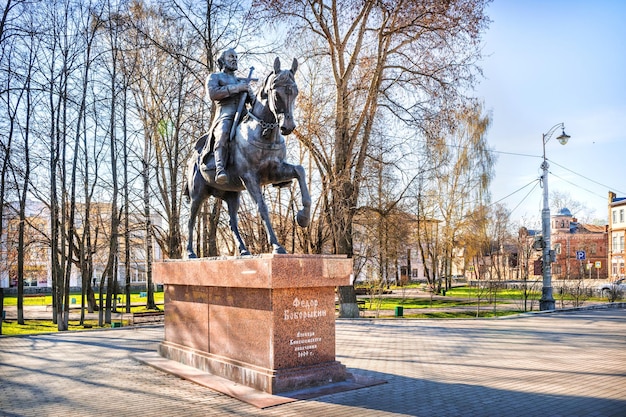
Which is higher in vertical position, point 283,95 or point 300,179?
point 283,95

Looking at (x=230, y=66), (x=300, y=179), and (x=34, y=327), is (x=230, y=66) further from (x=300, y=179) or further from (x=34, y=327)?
(x=34, y=327)

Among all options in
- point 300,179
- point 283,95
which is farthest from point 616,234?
point 283,95

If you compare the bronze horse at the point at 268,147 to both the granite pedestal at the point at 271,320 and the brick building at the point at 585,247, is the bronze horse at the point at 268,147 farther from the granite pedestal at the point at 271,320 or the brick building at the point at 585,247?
the brick building at the point at 585,247

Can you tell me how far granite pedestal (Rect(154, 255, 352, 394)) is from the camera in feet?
23.2

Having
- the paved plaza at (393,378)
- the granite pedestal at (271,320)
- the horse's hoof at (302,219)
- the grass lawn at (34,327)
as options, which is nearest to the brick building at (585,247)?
the grass lawn at (34,327)

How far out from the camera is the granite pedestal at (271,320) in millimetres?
7074

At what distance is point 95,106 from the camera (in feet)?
73.5

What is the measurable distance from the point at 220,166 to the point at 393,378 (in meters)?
4.32

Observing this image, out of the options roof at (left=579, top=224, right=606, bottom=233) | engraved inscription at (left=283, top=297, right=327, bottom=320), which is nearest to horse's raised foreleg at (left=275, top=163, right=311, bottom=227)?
engraved inscription at (left=283, top=297, right=327, bottom=320)

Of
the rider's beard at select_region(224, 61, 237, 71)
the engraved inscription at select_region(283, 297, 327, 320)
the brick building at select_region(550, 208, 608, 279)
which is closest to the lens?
the engraved inscription at select_region(283, 297, 327, 320)

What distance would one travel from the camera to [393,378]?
807cm

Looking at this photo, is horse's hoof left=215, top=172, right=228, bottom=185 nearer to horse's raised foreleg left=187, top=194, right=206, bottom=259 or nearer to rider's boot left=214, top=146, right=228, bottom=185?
rider's boot left=214, top=146, right=228, bottom=185

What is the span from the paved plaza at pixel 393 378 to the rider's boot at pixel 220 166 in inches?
125

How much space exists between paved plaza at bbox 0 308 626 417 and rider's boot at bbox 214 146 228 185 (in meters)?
3.18
